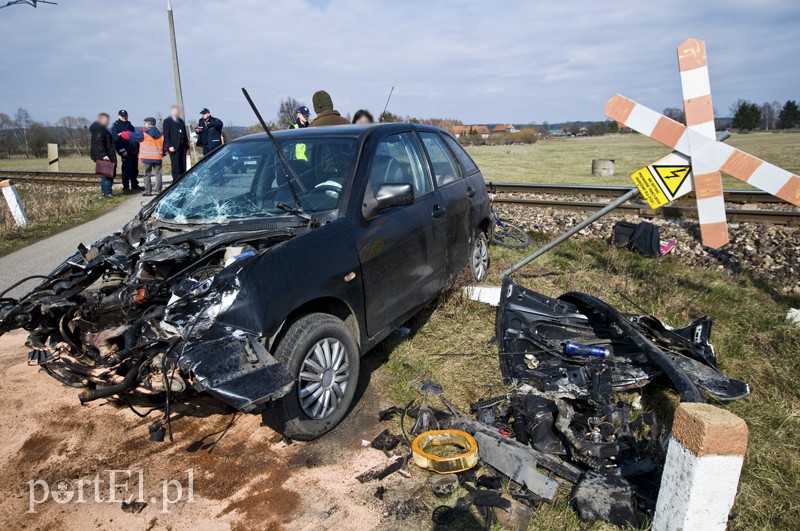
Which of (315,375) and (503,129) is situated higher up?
(503,129)

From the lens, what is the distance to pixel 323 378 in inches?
131

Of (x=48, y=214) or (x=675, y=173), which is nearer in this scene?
(x=675, y=173)

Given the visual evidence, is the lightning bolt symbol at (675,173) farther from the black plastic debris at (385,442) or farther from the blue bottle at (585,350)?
the black plastic debris at (385,442)

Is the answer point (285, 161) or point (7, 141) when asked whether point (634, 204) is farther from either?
point (7, 141)

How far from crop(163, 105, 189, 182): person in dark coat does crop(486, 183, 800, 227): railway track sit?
778cm

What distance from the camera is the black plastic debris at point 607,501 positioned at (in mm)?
2615

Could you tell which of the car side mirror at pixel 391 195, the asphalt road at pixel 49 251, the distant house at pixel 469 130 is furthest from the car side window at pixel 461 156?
the distant house at pixel 469 130

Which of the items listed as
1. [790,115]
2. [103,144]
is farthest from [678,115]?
[790,115]

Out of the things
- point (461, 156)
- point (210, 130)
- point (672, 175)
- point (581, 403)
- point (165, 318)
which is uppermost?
point (210, 130)

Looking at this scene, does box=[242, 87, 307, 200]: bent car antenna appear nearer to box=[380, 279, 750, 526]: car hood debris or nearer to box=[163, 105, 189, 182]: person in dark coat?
box=[380, 279, 750, 526]: car hood debris

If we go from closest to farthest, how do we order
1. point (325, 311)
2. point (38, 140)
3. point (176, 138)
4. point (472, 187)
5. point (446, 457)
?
1. point (446, 457)
2. point (325, 311)
3. point (472, 187)
4. point (176, 138)
5. point (38, 140)

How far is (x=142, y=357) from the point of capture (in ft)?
9.41

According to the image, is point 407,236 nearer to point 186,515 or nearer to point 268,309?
point 268,309

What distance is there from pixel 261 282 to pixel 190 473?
127cm
